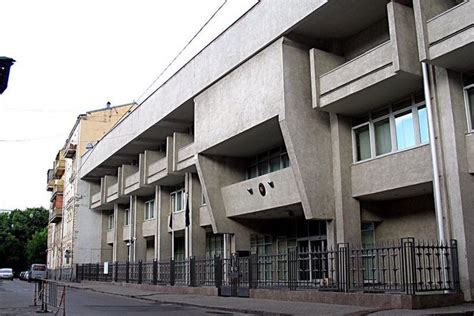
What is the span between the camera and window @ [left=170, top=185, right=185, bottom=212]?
37969 millimetres

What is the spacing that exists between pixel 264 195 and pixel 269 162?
3282 mm

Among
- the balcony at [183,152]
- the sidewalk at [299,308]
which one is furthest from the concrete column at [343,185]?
the balcony at [183,152]

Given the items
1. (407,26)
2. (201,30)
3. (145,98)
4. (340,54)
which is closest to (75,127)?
(145,98)

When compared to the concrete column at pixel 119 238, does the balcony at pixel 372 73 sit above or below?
above

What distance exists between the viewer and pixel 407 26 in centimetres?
1852

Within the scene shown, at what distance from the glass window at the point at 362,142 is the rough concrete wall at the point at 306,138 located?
113 centimetres

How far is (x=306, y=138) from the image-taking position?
22094mm

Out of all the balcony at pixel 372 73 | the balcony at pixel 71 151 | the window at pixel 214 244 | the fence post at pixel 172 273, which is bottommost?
the fence post at pixel 172 273

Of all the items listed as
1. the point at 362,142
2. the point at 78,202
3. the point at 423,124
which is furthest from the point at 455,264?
the point at 78,202

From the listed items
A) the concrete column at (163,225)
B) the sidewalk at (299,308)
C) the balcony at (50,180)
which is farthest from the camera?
the balcony at (50,180)

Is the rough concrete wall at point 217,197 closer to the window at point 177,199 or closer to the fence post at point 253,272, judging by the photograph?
the fence post at point 253,272

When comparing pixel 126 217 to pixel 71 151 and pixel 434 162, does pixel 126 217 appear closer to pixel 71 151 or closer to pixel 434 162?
pixel 71 151

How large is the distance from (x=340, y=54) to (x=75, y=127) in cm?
4572

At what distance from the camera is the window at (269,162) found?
27.4 m
